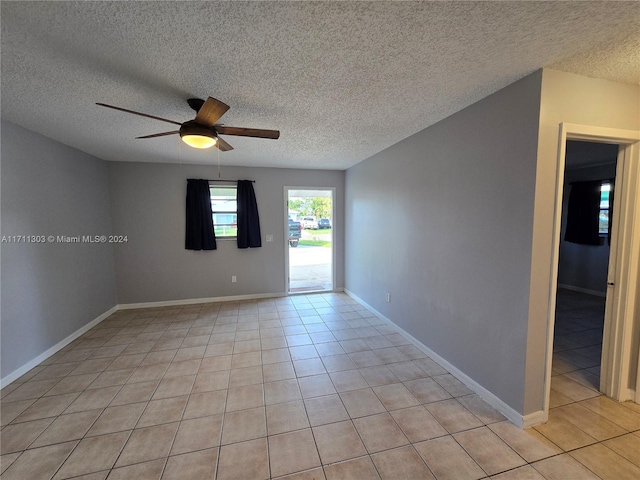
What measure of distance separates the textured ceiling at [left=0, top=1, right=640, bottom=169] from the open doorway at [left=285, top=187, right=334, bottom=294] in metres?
2.96

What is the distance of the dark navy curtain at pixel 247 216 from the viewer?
469 cm

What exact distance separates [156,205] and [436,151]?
14.0 feet

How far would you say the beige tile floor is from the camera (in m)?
1.59

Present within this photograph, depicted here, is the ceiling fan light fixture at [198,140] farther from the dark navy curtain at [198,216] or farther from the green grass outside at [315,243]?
the green grass outside at [315,243]

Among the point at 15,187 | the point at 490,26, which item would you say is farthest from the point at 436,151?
the point at 15,187

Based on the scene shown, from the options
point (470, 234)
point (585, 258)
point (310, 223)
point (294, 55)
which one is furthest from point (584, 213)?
point (310, 223)

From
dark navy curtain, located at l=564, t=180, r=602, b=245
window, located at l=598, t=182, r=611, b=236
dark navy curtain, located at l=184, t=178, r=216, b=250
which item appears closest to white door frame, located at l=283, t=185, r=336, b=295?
dark navy curtain, located at l=184, t=178, r=216, b=250

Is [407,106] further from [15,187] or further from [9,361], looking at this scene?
[9,361]

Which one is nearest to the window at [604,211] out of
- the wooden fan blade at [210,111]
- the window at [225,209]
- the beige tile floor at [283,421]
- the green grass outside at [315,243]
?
the beige tile floor at [283,421]

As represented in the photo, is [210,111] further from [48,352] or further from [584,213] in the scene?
[584,213]

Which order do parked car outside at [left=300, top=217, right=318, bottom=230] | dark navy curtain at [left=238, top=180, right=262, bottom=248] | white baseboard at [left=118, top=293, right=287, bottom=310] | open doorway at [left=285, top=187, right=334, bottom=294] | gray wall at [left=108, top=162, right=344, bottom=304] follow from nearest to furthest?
1. gray wall at [left=108, top=162, right=344, bottom=304]
2. white baseboard at [left=118, top=293, right=287, bottom=310]
3. dark navy curtain at [left=238, top=180, right=262, bottom=248]
4. open doorway at [left=285, top=187, right=334, bottom=294]
5. parked car outside at [left=300, top=217, right=318, bottom=230]

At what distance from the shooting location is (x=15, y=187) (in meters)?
2.53

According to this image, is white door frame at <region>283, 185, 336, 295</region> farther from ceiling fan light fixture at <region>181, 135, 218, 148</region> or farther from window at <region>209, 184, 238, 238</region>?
ceiling fan light fixture at <region>181, 135, 218, 148</region>

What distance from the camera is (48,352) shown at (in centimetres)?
289
